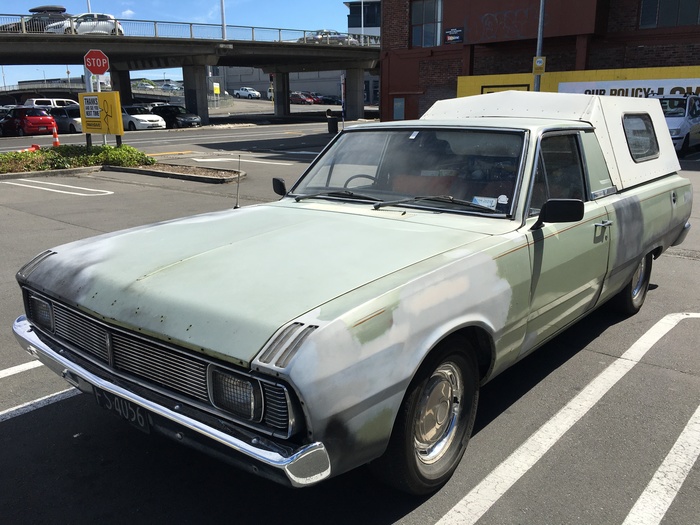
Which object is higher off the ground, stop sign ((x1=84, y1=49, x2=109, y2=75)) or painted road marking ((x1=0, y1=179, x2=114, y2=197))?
stop sign ((x1=84, y1=49, x2=109, y2=75))

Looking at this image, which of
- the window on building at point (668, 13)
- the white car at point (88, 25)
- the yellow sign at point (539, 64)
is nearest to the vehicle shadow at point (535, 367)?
the yellow sign at point (539, 64)

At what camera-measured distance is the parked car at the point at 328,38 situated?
159 feet

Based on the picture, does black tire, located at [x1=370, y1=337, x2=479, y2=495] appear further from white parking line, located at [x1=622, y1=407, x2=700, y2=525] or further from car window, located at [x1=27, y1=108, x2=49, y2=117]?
car window, located at [x1=27, y1=108, x2=49, y2=117]

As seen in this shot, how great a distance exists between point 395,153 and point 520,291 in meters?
1.38

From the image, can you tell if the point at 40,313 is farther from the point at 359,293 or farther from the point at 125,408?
the point at 359,293

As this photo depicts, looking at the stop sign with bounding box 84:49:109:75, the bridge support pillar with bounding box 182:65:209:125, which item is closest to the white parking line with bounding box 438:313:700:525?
the stop sign with bounding box 84:49:109:75

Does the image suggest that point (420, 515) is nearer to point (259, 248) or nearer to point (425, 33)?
point (259, 248)

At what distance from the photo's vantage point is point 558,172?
4.01 m

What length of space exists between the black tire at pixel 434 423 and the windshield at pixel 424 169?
3.50ft

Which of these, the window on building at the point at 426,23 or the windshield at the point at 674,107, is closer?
the windshield at the point at 674,107

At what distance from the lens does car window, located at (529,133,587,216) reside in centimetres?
378

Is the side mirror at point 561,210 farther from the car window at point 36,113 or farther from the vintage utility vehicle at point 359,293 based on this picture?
the car window at point 36,113

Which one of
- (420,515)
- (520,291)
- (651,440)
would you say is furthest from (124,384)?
(651,440)

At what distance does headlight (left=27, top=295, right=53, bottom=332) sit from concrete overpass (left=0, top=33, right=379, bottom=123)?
37252mm
